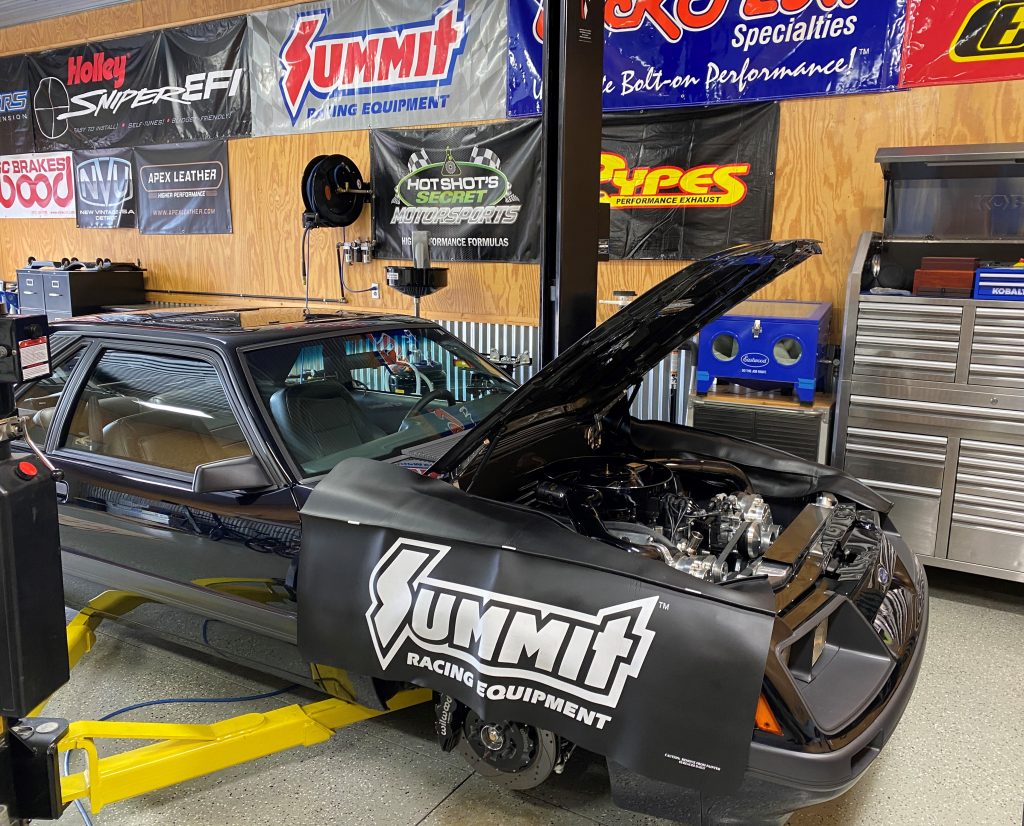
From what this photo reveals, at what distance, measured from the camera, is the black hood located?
1.96 metres

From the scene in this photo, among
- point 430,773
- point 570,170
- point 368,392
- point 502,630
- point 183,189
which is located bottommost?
point 430,773

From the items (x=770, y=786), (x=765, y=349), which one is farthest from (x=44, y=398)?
(x=765, y=349)

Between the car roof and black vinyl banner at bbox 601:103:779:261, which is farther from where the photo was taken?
black vinyl banner at bbox 601:103:779:261

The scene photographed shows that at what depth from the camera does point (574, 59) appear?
2900 millimetres

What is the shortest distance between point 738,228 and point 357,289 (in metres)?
3.00

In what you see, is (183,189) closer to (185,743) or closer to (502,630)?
(185,743)

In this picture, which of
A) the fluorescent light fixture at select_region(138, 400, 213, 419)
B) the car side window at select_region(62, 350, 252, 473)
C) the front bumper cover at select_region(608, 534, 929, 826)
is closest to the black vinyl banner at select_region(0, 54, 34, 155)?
the car side window at select_region(62, 350, 252, 473)

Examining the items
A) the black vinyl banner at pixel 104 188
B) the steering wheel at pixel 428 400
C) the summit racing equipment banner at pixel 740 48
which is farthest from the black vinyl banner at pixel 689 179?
the black vinyl banner at pixel 104 188

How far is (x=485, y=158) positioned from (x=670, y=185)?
1386 mm

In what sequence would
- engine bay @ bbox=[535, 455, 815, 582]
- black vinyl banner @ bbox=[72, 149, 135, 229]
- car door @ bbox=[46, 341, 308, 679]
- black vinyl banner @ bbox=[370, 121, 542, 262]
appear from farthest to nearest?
black vinyl banner @ bbox=[72, 149, 135, 229], black vinyl banner @ bbox=[370, 121, 542, 262], car door @ bbox=[46, 341, 308, 679], engine bay @ bbox=[535, 455, 815, 582]

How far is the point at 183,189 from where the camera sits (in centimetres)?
684

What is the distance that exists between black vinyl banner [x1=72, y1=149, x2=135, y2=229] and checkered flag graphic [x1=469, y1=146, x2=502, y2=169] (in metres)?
3.73

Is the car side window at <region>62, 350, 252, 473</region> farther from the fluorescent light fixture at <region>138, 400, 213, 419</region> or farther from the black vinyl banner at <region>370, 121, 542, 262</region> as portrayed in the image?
the black vinyl banner at <region>370, 121, 542, 262</region>

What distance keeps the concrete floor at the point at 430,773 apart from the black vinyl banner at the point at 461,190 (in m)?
3.54
